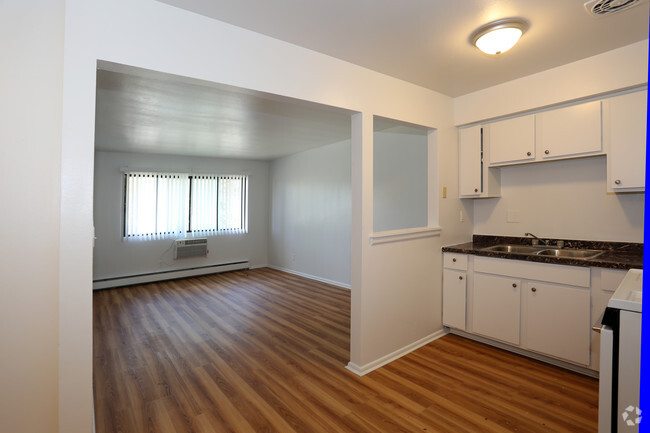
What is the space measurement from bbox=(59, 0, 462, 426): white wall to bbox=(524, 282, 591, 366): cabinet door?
0.83 meters

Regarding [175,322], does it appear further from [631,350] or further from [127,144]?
[631,350]

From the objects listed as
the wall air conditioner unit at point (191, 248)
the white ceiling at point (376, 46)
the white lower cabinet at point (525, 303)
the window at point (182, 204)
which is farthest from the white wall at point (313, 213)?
the white lower cabinet at point (525, 303)

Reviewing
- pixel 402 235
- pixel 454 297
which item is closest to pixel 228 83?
pixel 402 235

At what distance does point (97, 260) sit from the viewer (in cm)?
562

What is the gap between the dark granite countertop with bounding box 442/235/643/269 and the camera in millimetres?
2312

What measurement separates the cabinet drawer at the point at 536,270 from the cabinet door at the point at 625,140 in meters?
0.68

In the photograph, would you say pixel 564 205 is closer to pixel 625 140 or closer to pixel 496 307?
pixel 625 140

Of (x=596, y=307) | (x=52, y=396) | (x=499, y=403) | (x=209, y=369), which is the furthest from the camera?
(x=209, y=369)

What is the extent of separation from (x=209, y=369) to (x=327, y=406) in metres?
1.09

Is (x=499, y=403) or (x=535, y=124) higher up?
(x=535, y=124)

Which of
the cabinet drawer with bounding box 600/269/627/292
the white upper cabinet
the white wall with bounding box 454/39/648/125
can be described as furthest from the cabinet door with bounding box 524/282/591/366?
the white wall with bounding box 454/39/648/125

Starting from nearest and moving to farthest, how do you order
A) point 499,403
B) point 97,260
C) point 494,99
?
point 499,403, point 494,99, point 97,260

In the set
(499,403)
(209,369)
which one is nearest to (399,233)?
(499,403)

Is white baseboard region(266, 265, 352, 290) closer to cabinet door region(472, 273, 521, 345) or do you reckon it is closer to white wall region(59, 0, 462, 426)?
white wall region(59, 0, 462, 426)
